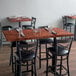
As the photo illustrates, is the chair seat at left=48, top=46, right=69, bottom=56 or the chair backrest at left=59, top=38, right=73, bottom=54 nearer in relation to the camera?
the chair backrest at left=59, top=38, right=73, bottom=54

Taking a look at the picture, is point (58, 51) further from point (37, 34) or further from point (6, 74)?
point (6, 74)

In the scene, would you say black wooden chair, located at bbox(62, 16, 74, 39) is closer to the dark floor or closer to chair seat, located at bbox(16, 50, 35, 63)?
the dark floor

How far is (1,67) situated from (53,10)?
3357mm

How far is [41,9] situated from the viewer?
6477mm

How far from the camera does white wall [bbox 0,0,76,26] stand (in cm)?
616

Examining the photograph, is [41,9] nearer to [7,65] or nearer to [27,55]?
[7,65]

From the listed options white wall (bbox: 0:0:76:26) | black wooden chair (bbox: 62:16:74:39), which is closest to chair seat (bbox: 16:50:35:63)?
white wall (bbox: 0:0:76:26)

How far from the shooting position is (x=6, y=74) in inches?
149

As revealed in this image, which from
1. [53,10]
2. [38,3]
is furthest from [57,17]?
[38,3]

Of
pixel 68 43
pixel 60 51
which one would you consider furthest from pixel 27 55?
pixel 68 43

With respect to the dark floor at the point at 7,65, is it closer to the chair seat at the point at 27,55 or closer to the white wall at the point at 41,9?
the chair seat at the point at 27,55

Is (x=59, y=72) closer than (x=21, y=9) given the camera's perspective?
Yes

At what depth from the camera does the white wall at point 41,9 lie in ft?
20.2

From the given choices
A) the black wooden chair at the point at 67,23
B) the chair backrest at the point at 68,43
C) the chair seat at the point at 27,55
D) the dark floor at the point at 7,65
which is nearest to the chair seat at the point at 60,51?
the chair backrest at the point at 68,43
